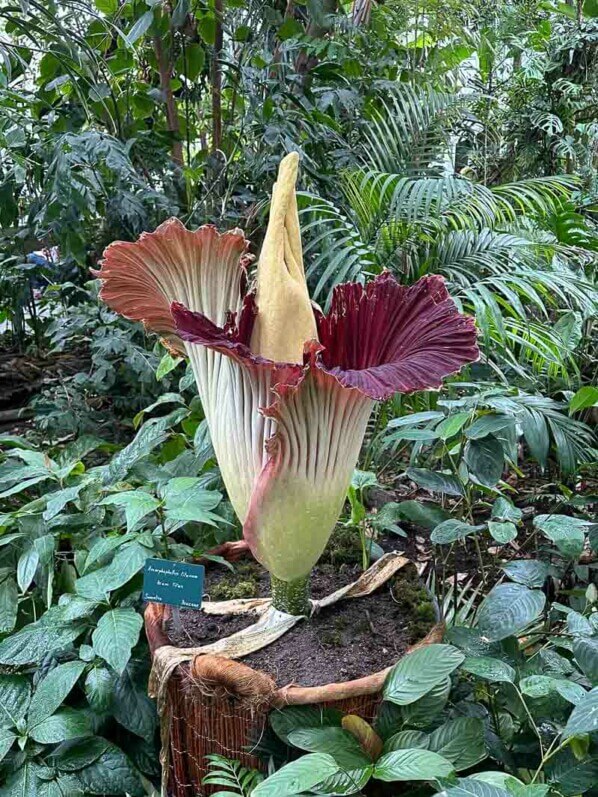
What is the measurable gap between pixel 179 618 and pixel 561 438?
0.76 m

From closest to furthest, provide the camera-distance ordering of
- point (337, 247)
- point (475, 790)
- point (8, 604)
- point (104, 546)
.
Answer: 1. point (475, 790)
2. point (104, 546)
3. point (8, 604)
4. point (337, 247)

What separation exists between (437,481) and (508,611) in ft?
0.93

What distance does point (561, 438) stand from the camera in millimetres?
1351

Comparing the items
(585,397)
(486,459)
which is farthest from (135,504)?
(585,397)

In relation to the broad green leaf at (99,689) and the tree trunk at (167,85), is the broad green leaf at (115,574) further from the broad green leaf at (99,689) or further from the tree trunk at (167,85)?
the tree trunk at (167,85)

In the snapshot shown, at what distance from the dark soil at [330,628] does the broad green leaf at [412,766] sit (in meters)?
0.15

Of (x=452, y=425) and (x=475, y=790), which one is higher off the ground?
(x=452, y=425)

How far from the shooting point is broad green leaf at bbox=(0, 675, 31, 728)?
45.4 inches

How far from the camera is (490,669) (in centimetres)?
93

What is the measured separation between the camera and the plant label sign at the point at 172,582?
1.05 m

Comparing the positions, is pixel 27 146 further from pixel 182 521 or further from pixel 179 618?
pixel 179 618

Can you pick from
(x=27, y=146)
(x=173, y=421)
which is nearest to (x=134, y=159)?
(x=27, y=146)

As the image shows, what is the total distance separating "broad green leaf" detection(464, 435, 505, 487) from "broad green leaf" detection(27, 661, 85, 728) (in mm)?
689

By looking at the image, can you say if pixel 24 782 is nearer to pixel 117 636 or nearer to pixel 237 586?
pixel 117 636
